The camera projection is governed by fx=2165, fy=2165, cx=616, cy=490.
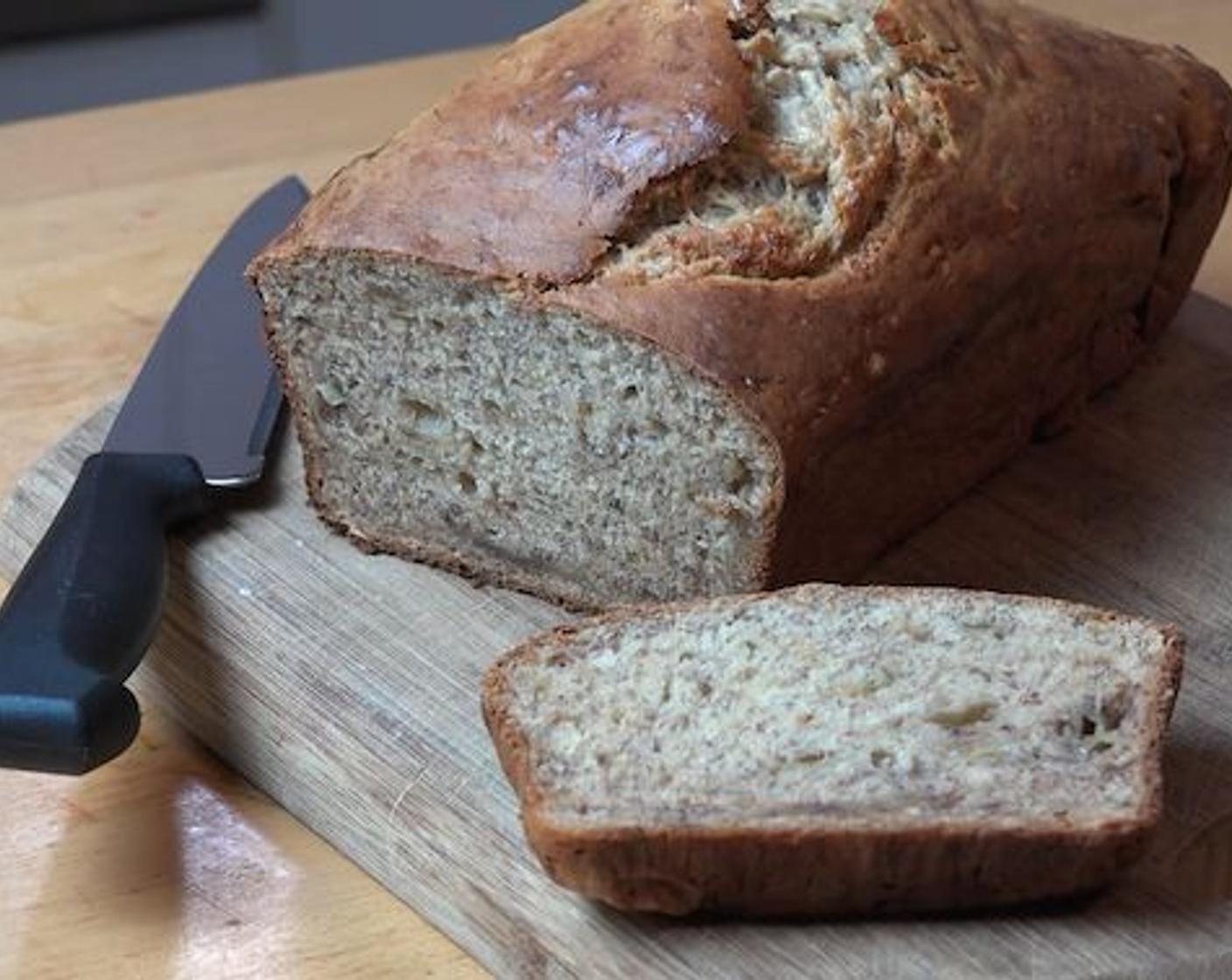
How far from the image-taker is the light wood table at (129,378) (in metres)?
2.17

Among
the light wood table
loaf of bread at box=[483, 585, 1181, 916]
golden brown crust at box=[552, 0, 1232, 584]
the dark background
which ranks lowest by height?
the dark background

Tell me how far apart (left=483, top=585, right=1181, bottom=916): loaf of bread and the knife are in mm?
407

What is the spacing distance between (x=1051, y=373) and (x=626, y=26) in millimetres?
700

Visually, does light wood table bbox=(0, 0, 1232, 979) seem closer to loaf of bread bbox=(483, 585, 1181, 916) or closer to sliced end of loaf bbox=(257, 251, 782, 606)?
loaf of bread bbox=(483, 585, 1181, 916)

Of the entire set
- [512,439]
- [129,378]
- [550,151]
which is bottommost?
[129,378]

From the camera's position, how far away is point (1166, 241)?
285 cm

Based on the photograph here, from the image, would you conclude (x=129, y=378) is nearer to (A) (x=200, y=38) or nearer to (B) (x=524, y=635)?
(B) (x=524, y=635)

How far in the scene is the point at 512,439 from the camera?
2438 mm

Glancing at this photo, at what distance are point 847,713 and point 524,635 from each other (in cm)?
47

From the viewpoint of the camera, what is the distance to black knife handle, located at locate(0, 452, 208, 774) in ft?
6.85

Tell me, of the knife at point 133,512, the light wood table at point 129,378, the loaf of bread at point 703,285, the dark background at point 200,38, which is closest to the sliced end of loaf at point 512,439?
the loaf of bread at point 703,285

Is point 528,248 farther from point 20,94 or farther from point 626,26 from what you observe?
point 20,94

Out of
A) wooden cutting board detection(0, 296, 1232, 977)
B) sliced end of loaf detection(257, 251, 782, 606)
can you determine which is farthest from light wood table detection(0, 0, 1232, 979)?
sliced end of loaf detection(257, 251, 782, 606)

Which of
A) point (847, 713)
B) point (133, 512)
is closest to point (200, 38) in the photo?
point (133, 512)
